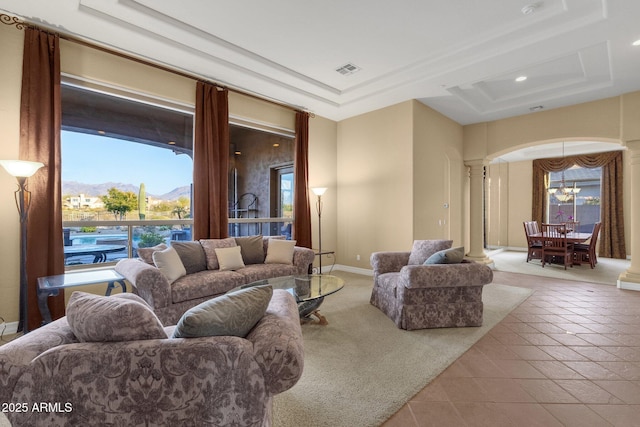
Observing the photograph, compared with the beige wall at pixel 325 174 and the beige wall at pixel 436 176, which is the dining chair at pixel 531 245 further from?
the beige wall at pixel 325 174

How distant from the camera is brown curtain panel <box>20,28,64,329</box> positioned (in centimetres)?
304

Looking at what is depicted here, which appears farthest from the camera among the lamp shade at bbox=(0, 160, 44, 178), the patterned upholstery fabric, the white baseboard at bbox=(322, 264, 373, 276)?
the white baseboard at bbox=(322, 264, 373, 276)

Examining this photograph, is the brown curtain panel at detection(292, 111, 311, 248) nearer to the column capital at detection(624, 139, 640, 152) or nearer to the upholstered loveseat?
the upholstered loveseat

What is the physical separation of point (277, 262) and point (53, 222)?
2.51 m

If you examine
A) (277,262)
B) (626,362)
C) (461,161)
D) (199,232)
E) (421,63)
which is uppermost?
(421,63)

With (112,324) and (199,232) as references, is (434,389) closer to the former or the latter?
(112,324)

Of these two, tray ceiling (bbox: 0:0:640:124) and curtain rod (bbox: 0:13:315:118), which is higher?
tray ceiling (bbox: 0:0:640:124)

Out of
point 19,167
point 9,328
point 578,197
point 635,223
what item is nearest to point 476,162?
point 635,223

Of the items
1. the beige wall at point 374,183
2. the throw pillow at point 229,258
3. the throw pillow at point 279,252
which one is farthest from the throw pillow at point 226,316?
the beige wall at point 374,183

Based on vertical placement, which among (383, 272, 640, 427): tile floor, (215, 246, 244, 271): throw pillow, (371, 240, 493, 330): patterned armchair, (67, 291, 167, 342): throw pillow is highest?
(67, 291, 167, 342): throw pillow

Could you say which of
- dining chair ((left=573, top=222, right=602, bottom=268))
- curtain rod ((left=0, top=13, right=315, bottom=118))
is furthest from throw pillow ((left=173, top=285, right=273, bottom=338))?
dining chair ((left=573, top=222, right=602, bottom=268))

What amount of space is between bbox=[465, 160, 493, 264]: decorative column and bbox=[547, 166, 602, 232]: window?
138 inches

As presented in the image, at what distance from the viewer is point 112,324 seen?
1.21 m

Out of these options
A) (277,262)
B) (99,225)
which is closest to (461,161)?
(277,262)
